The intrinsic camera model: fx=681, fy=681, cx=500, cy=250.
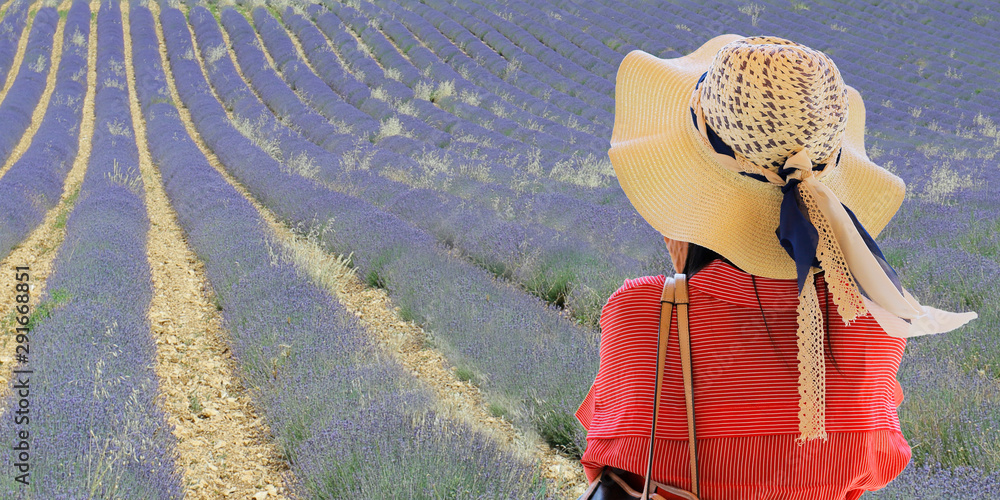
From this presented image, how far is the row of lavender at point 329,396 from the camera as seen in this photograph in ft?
7.14

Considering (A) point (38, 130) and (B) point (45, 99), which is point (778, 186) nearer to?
(A) point (38, 130)

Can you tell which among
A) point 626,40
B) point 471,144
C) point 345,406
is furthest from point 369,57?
point 345,406

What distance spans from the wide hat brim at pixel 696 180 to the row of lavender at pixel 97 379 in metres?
1.81

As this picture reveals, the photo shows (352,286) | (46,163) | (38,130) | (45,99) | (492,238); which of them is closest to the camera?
(352,286)

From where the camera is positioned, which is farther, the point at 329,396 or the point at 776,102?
the point at 329,396

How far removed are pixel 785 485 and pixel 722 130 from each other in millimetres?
566

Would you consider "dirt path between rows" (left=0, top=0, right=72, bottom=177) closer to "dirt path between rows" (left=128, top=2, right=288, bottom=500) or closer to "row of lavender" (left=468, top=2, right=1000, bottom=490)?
"dirt path between rows" (left=128, top=2, right=288, bottom=500)

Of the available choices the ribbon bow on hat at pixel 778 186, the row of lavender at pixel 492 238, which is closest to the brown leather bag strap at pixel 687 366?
the ribbon bow on hat at pixel 778 186

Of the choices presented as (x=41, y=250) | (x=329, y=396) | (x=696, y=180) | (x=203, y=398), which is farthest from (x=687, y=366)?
(x=41, y=250)

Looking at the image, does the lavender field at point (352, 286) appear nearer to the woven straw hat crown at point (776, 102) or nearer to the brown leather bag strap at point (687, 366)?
the brown leather bag strap at point (687, 366)

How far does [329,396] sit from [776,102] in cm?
228

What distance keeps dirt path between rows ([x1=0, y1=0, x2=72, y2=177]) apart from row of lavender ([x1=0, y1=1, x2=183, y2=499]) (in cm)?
576

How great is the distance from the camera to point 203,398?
3414 millimetres

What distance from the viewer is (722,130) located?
1.04 metres
